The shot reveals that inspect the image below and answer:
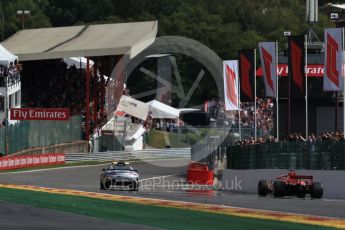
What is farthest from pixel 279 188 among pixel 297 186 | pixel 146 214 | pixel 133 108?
pixel 133 108

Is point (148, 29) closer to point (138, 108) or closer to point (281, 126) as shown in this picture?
point (138, 108)

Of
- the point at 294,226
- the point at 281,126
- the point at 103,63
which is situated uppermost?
the point at 103,63

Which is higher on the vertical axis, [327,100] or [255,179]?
[327,100]

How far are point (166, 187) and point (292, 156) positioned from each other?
20.9 feet

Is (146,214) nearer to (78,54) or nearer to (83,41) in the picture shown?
(78,54)

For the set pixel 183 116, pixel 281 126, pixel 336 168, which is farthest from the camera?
pixel 183 116

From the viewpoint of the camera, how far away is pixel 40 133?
53.2m

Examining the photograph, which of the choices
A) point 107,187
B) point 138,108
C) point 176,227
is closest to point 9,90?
point 138,108

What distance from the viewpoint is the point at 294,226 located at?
1645cm

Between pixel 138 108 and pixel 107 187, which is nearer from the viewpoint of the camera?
pixel 107 187

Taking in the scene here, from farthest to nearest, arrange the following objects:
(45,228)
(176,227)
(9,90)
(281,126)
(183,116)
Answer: (183,116) → (9,90) → (281,126) → (176,227) → (45,228)

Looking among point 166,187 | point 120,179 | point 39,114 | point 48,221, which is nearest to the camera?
point 48,221

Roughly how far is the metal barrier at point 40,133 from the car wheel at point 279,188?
24.0 meters

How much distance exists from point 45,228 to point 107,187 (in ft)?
56.8
